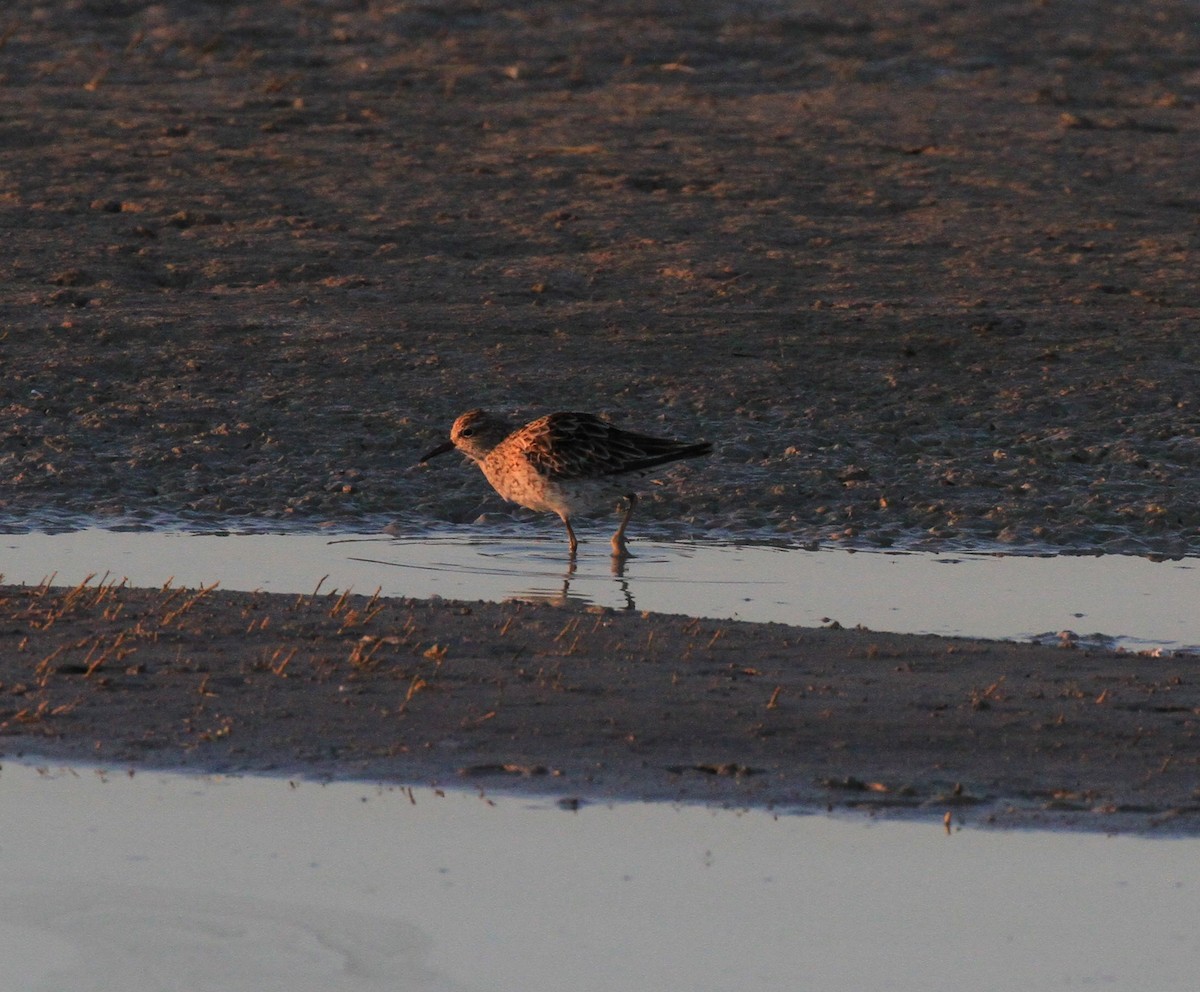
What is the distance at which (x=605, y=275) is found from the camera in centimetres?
1678

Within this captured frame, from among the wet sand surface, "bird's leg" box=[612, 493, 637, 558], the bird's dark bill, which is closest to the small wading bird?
"bird's leg" box=[612, 493, 637, 558]

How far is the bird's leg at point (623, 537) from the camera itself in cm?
1203

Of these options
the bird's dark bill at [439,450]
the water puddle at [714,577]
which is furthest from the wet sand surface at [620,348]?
the water puddle at [714,577]

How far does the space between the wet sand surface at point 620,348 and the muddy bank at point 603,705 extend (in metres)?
0.03

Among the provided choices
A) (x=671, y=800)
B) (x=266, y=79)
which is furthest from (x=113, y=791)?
(x=266, y=79)

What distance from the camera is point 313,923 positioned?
6348mm

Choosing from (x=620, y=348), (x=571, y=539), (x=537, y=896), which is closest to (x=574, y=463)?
(x=571, y=539)

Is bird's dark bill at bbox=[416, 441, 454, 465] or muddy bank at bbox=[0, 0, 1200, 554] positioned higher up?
bird's dark bill at bbox=[416, 441, 454, 465]

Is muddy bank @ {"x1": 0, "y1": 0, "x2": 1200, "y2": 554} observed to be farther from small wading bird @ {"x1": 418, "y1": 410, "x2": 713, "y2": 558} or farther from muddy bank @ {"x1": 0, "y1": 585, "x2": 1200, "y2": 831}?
muddy bank @ {"x1": 0, "y1": 585, "x2": 1200, "y2": 831}

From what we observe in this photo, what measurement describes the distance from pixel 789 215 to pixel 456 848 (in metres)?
12.1

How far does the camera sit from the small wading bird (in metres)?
12.0

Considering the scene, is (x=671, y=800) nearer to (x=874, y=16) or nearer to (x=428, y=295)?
(x=428, y=295)

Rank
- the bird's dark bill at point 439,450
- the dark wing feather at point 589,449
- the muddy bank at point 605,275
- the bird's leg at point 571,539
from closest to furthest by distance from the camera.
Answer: the dark wing feather at point 589,449, the bird's leg at point 571,539, the bird's dark bill at point 439,450, the muddy bank at point 605,275

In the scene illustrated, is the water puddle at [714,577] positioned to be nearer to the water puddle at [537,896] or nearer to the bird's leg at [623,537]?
the bird's leg at [623,537]
